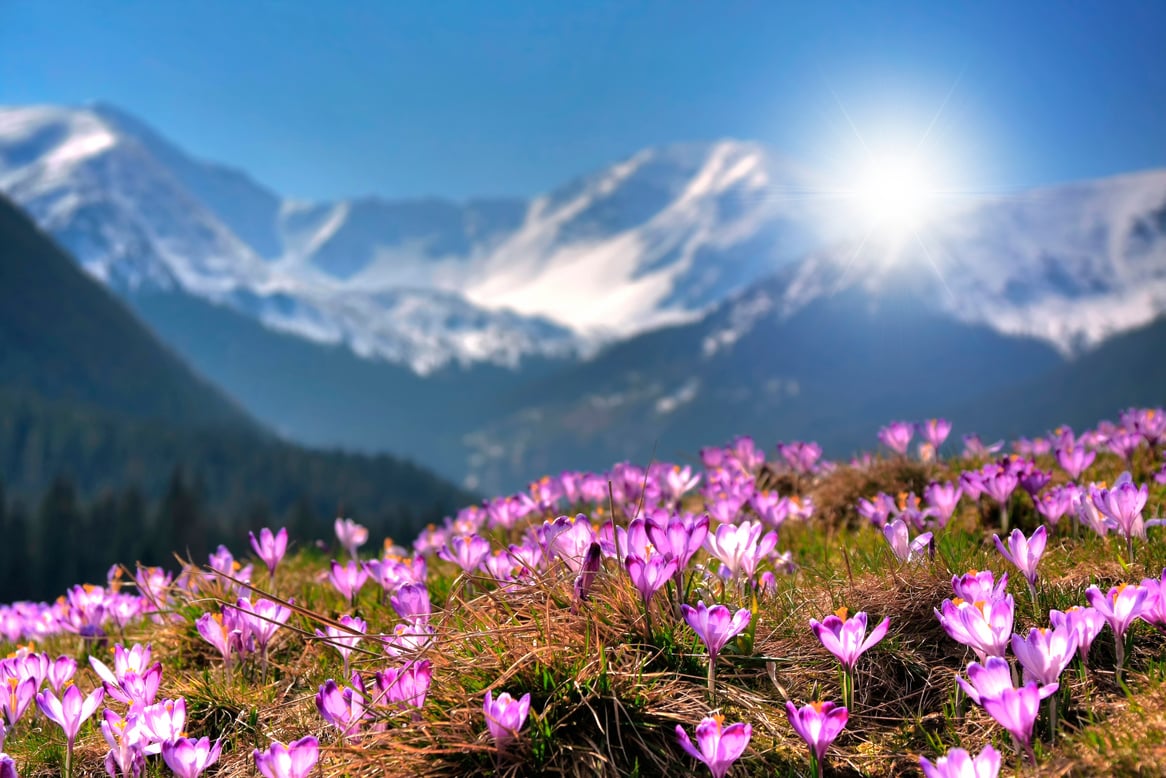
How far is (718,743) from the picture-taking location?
3041 mm

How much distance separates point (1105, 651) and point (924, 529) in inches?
76.7

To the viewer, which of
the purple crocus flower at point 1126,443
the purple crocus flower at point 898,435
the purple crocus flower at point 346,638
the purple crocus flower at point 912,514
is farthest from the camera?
the purple crocus flower at point 898,435

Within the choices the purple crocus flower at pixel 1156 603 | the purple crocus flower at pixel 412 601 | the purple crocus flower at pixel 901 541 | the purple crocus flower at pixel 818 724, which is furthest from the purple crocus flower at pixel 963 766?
the purple crocus flower at pixel 412 601

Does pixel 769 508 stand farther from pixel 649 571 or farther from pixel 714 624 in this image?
pixel 714 624

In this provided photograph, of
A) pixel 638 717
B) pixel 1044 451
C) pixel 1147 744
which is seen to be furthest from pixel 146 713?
pixel 1044 451

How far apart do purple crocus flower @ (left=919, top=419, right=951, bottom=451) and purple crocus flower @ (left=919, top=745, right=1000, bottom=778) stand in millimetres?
4596

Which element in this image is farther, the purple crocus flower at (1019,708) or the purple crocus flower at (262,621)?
the purple crocus flower at (262,621)

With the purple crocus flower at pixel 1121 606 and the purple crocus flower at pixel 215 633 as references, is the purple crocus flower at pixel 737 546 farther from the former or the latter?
the purple crocus flower at pixel 215 633

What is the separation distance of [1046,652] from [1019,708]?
0.30 metres

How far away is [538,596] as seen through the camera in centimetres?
425

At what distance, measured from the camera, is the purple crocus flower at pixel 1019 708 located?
2.89 m

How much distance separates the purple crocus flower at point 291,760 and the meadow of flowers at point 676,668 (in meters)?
0.01

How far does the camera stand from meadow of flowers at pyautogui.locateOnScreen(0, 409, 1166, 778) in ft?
10.8

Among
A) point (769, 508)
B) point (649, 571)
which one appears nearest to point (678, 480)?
point (769, 508)
